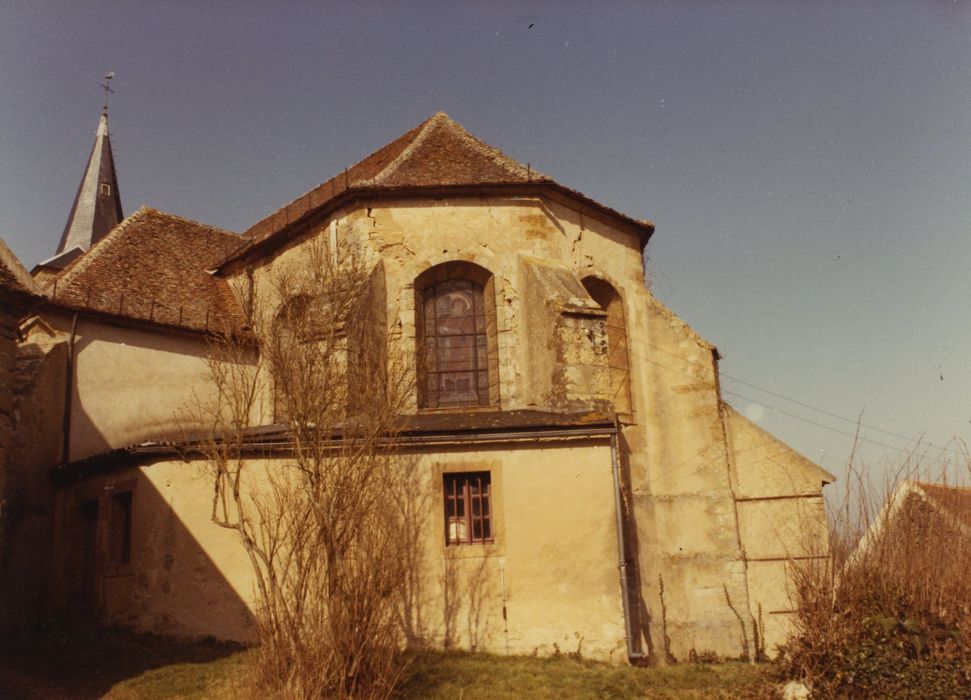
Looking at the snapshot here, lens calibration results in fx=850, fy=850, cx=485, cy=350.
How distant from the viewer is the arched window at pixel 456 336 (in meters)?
14.2

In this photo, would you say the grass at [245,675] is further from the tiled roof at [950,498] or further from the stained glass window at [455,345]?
the stained glass window at [455,345]

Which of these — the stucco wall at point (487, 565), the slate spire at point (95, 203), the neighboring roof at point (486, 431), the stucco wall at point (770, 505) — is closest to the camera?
the stucco wall at point (487, 565)

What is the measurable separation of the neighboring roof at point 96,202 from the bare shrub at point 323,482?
1645cm

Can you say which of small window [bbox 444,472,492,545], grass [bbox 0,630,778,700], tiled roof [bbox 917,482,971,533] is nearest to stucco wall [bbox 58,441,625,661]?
small window [bbox 444,472,492,545]

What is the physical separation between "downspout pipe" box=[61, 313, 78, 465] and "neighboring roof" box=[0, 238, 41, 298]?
5.02m

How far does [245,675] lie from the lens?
29.9ft

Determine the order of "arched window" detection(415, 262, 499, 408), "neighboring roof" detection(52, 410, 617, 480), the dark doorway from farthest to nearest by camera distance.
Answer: "arched window" detection(415, 262, 499, 408) < the dark doorway < "neighboring roof" detection(52, 410, 617, 480)

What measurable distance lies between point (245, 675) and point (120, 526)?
16.9 feet

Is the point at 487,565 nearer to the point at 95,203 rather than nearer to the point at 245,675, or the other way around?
the point at 245,675

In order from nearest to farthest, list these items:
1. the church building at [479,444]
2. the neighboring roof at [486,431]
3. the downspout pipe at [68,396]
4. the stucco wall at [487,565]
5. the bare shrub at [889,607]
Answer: the bare shrub at [889,607]
the stucco wall at [487,565]
the church building at [479,444]
the neighboring roof at [486,431]
the downspout pipe at [68,396]

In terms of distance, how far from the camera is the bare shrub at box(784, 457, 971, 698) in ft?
27.8

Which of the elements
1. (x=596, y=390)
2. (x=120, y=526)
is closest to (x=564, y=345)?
(x=596, y=390)

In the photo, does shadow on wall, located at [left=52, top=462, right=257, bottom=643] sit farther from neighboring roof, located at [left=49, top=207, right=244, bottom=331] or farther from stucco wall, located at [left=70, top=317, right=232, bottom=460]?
neighboring roof, located at [left=49, top=207, right=244, bottom=331]

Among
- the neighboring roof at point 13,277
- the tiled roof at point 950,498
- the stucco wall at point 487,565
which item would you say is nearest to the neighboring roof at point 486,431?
the stucco wall at point 487,565
